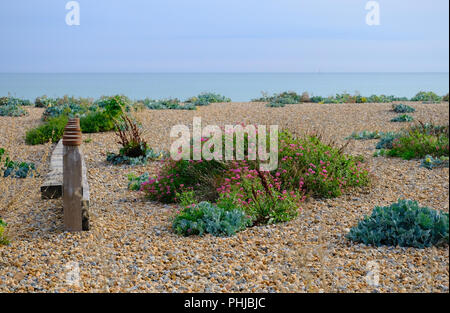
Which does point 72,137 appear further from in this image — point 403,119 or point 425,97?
point 425,97

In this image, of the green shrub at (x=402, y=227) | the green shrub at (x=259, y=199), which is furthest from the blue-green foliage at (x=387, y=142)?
the green shrub at (x=402, y=227)

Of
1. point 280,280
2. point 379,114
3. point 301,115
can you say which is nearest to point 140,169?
point 280,280

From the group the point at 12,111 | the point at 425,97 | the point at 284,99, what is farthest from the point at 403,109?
the point at 12,111

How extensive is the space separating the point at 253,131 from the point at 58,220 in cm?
269

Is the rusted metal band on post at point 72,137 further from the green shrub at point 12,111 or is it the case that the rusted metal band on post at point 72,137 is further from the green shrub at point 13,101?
the green shrub at point 13,101

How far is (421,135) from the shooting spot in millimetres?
7703

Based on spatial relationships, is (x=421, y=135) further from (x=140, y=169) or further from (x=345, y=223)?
(x=140, y=169)

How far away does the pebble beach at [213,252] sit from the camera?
3338 millimetres

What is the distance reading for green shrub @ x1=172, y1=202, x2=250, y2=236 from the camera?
4445mm

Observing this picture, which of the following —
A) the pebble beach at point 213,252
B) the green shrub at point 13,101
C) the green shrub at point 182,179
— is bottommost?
the pebble beach at point 213,252

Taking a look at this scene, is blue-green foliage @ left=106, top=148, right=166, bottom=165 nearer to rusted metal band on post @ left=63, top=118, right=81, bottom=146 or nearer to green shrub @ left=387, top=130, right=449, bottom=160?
rusted metal band on post @ left=63, top=118, right=81, bottom=146

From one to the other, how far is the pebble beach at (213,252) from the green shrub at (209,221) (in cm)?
11
